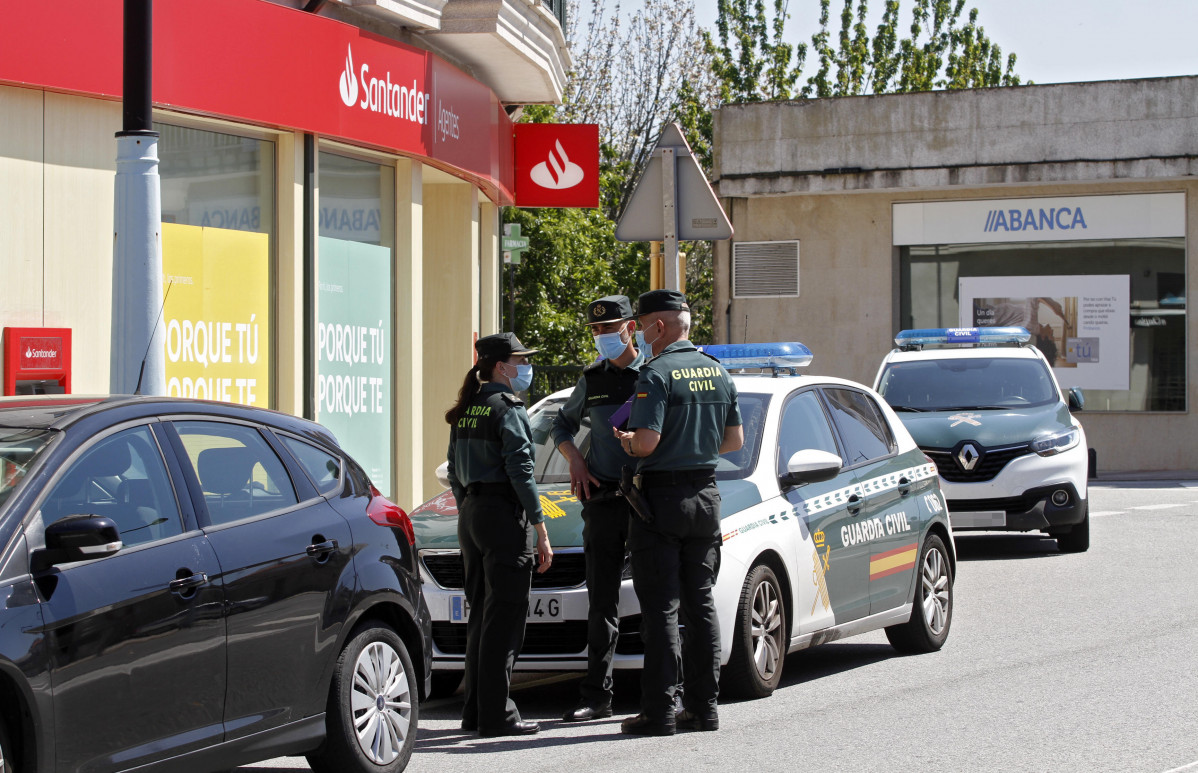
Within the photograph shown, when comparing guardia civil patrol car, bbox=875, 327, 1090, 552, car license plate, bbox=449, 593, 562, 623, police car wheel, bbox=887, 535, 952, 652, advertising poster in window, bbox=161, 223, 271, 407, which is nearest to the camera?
car license plate, bbox=449, 593, 562, 623

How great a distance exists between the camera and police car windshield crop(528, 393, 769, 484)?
25.5 ft

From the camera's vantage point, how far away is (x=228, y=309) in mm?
11266

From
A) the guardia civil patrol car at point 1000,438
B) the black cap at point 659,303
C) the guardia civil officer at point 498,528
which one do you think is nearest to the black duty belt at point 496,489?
the guardia civil officer at point 498,528

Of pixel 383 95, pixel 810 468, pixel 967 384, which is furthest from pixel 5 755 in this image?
pixel 967 384

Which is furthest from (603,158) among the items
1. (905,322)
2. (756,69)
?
(905,322)

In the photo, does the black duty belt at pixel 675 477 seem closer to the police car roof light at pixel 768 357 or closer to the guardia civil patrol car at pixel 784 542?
the guardia civil patrol car at pixel 784 542

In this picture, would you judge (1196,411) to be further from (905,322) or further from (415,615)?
(415,615)

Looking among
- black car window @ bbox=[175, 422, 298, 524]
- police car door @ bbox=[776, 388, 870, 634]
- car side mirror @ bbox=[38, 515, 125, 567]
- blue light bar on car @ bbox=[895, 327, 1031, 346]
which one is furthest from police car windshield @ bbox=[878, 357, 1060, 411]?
car side mirror @ bbox=[38, 515, 125, 567]

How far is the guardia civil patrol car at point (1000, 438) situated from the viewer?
515 inches

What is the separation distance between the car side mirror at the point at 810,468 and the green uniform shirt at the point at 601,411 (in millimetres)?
1031

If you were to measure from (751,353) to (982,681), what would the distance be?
2.36 m

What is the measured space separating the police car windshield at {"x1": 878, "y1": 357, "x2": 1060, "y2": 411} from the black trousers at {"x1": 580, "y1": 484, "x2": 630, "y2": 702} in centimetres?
789

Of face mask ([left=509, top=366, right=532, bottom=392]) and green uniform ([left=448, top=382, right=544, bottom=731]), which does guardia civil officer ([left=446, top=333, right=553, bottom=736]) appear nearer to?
green uniform ([left=448, top=382, right=544, bottom=731])

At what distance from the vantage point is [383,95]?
41.6 feet
